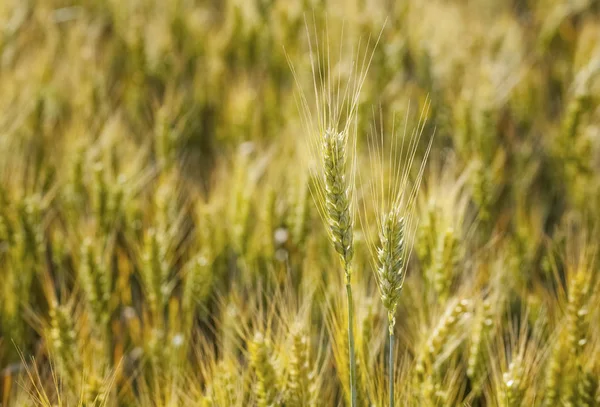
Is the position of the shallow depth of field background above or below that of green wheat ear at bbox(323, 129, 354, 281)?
below

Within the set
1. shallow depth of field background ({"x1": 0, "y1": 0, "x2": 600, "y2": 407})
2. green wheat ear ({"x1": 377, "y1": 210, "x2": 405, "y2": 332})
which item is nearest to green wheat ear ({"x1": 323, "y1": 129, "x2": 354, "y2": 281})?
green wheat ear ({"x1": 377, "y1": 210, "x2": 405, "y2": 332})

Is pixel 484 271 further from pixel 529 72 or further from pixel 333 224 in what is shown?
pixel 529 72

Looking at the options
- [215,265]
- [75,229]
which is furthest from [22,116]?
[215,265]

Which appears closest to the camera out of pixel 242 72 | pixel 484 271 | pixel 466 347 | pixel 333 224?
pixel 333 224

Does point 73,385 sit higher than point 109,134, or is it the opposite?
point 109,134

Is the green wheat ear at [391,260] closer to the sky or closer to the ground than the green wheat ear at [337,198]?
closer to the ground

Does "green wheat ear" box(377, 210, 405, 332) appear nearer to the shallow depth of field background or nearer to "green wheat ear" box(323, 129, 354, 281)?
"green wheat ear" box(323, 129, 354, 281)

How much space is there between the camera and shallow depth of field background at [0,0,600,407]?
4.86 ft

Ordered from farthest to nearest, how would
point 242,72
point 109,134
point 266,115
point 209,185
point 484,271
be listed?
1. point 242,72
2. point 266,115
3. point 209,185
4. point 109,134
5. point 484,271

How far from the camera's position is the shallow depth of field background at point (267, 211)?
1.48 m

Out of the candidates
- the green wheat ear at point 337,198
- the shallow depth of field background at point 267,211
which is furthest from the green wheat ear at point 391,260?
the shallow depth of field background at point 267,211

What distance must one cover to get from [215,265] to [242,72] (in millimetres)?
1221

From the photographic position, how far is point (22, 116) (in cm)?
223

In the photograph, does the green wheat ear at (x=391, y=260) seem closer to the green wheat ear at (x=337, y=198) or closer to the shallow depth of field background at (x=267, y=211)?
Result: the green wheat ear at (x=337, y=198)
